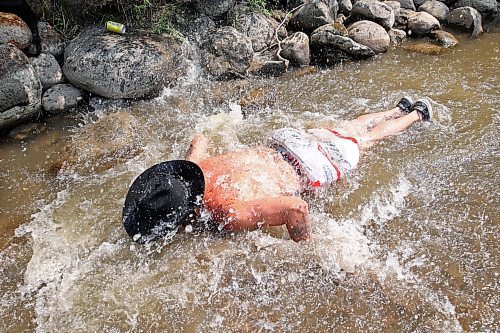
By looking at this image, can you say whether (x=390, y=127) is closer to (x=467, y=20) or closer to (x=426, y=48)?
(x=426, y=48)

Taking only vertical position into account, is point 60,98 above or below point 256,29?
below

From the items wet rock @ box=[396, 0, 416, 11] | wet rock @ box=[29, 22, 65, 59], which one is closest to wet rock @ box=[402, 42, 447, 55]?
wet rock @ box=[396, 0, 416, 11]

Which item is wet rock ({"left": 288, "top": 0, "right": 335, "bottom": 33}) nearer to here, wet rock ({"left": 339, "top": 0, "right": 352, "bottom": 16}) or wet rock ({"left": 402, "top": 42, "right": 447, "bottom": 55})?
wet rock ({"left": 339, "top": 0, "right": 352, "bottom": 16})

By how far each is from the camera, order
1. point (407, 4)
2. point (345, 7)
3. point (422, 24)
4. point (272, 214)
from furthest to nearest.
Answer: point (407, 4), point (345, 7), point (422, 24), point (272, 214)

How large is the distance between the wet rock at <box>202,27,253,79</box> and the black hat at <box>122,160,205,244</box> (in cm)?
333

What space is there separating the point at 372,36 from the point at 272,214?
15.8 ft

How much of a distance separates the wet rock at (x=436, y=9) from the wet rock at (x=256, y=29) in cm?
338

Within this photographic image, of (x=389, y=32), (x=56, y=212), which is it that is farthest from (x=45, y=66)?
(x=389, y=32)

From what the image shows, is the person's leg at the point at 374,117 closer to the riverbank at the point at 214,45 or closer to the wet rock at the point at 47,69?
the riverbank at the point at 214,45

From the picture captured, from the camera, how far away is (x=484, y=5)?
8492mm

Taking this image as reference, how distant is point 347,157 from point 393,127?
3.30ft

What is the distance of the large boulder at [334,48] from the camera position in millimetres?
7000

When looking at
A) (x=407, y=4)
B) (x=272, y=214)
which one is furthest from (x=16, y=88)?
(x=407, y=4)

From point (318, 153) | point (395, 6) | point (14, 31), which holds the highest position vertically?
point (14, 31)
